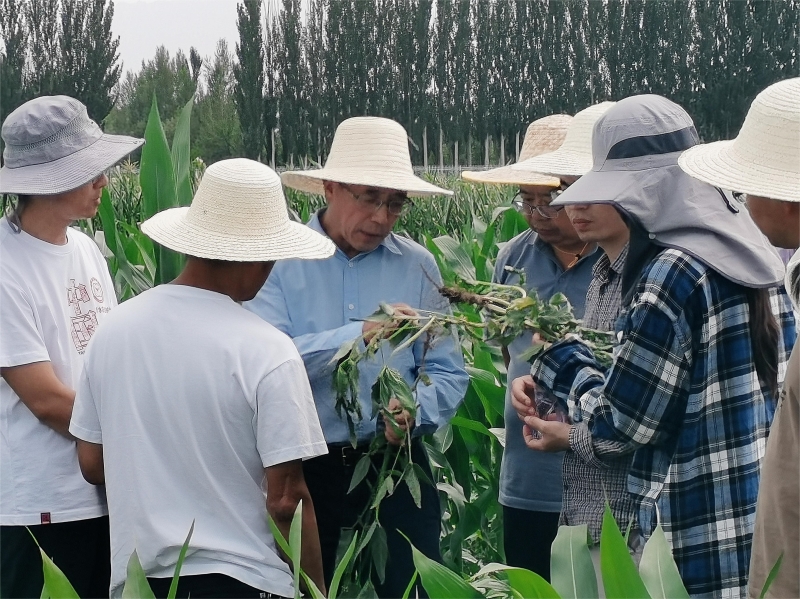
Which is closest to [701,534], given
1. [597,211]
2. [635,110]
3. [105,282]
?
[597,211]

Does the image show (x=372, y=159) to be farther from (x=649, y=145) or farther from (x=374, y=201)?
(x=649, y=145)

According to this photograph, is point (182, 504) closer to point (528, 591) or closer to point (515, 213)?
point (528, 591)

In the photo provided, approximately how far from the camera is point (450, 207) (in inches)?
453

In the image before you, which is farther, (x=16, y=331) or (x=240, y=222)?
(x=16, y=331)

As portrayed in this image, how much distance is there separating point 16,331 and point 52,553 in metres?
0.51

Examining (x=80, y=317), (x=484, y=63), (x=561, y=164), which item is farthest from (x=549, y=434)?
(x=484, y=63)

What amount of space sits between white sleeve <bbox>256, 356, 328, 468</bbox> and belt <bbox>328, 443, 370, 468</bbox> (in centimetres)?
61

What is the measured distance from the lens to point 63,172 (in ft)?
7.87

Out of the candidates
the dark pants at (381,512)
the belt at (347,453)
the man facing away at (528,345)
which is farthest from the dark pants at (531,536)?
the belt at (347,453)

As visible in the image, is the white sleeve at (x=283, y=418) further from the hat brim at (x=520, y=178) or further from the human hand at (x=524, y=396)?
the hat brim at (x=520, y=178)

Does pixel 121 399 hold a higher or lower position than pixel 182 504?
higher

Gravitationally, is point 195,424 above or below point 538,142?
below

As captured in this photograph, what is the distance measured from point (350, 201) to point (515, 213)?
228cm

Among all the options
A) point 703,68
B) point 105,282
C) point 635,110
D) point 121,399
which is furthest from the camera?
point 703,68
